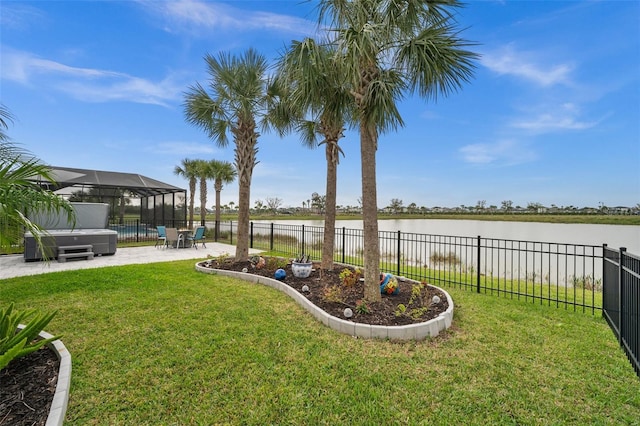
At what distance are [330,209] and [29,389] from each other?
5091 millimetres

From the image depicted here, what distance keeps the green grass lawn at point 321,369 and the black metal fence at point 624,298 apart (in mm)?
161

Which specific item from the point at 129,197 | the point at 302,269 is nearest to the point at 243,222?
the point at 302,269

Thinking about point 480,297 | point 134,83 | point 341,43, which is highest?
point 134,83

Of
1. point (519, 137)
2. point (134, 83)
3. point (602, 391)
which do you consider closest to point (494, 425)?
point (602, 391)

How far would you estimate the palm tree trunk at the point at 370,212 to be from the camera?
4.24 metres

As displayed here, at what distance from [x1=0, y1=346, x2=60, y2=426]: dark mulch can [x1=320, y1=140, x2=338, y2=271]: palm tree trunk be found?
15.0ft

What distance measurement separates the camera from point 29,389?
216 centimetres

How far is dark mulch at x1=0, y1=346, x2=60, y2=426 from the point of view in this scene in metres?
1.86

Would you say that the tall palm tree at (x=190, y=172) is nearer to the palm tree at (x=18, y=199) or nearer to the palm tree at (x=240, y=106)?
the palm tree at (x=240, y=106)

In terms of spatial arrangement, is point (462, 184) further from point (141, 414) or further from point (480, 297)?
point (141, 414)

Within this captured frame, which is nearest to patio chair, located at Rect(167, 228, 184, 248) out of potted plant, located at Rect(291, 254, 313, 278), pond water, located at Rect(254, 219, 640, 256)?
potted plant, located at Rect(291, 254, 313, 278)

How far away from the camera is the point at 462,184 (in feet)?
65.8

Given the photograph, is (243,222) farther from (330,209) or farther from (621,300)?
(621,300)

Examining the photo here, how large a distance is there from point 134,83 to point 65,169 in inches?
342
